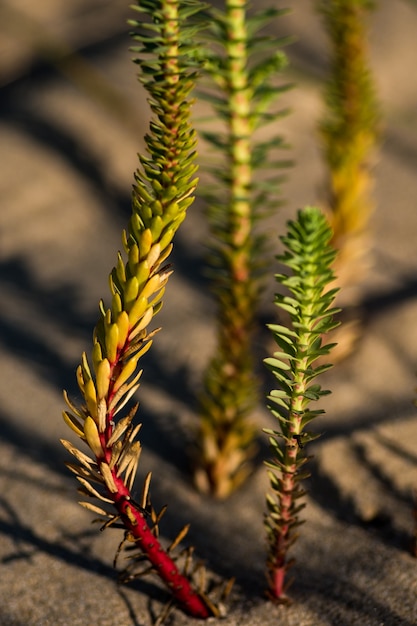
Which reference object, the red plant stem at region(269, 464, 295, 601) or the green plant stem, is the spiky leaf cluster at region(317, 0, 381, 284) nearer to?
the green plant stem

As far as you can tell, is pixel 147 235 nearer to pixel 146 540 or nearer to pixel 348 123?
pixel 146 540

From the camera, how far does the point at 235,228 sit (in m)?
1.64

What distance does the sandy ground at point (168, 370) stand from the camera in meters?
1.46

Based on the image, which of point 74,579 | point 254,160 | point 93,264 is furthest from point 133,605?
point 93,264

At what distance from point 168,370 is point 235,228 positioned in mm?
752

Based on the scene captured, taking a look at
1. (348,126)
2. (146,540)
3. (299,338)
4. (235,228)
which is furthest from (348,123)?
(146,540)

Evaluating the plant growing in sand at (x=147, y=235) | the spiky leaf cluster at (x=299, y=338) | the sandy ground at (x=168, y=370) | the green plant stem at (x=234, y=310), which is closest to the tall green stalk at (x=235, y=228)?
the green plant stem at (x=234, y=310)

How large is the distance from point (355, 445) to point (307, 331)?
2.89 ft

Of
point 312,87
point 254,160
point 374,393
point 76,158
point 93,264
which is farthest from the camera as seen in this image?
point 312,87

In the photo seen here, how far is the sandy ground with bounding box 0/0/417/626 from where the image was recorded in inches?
57.7

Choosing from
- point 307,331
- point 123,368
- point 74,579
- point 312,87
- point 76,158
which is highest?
point 312,87

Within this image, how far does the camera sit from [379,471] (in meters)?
1.78

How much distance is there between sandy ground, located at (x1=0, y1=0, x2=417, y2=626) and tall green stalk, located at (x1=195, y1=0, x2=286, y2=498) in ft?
0.42

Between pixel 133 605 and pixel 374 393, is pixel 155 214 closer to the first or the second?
pixel 133 605
